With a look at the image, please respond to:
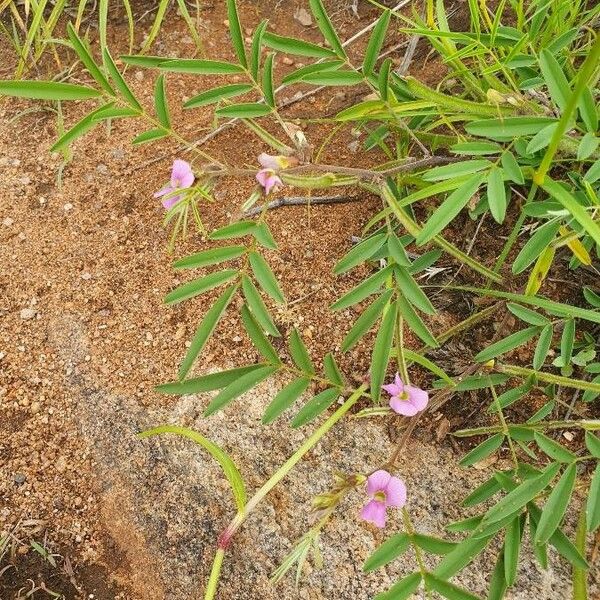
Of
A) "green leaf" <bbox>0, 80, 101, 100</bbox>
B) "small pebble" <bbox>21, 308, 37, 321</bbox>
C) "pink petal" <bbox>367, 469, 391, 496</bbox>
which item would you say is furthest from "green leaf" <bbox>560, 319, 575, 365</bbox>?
"small pebble" <bbox>21, 308, 37, 321</bbox>

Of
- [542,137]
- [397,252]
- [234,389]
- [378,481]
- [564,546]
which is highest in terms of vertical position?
[542,137]

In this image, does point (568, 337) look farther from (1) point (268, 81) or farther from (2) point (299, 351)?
(1) point (268, 81)

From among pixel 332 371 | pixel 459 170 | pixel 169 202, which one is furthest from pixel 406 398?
pixel 169 202

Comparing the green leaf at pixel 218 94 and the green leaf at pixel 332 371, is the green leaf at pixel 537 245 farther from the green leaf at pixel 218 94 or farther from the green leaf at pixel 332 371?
the green leaf at pixel 218 94

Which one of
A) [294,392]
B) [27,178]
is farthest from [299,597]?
[27,178]

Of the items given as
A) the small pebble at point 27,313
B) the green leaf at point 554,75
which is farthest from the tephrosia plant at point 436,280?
the small pebble at point 27,313
